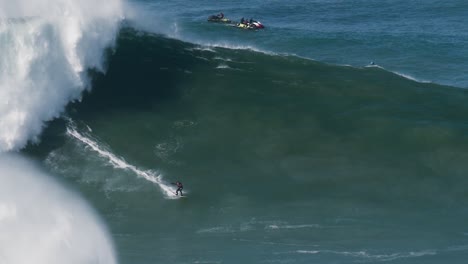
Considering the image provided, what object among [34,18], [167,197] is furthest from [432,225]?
[34,18]

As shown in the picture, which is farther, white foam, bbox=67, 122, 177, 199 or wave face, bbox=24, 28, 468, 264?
white foam, bbox=67, 122, 177, 199

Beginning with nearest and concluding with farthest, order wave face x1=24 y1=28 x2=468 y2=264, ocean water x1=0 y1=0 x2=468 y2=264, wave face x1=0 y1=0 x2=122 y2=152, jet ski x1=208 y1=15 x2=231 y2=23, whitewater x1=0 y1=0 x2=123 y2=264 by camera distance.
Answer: whitewater x1=0 y1=0 x2=123 y2=264 < ocean water x1=0 y1=0 x2=468 y2=264 < wave face x1=24 y1=28 x2=468 y2=264 < wave face x1=0 y1=0 x2=122 y2=152 < jet ski x1=208 y1=15 x2=231 y2=23

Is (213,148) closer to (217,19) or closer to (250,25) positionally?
(250,25)

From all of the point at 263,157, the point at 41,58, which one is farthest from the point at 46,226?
the point at 263,157

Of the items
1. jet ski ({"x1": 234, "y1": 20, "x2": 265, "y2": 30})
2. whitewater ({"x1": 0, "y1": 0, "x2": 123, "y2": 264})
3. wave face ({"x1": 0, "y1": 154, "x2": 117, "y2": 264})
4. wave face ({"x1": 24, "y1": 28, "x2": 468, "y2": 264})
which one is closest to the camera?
wave face ({"x1": 0, "y1": 154, "x2": 117, "y2": 264})

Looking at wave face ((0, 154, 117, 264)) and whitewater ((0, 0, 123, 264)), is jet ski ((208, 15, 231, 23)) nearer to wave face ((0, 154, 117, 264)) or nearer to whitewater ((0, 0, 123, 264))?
whitewater ((0, 0, 123, 264))

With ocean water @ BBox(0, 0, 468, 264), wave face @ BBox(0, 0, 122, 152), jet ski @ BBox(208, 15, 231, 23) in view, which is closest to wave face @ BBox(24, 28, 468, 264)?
ocean water @ BBox(0, 0, 468, 264)

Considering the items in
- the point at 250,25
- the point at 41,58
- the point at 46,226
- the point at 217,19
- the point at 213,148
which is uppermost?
the point at 41,58
